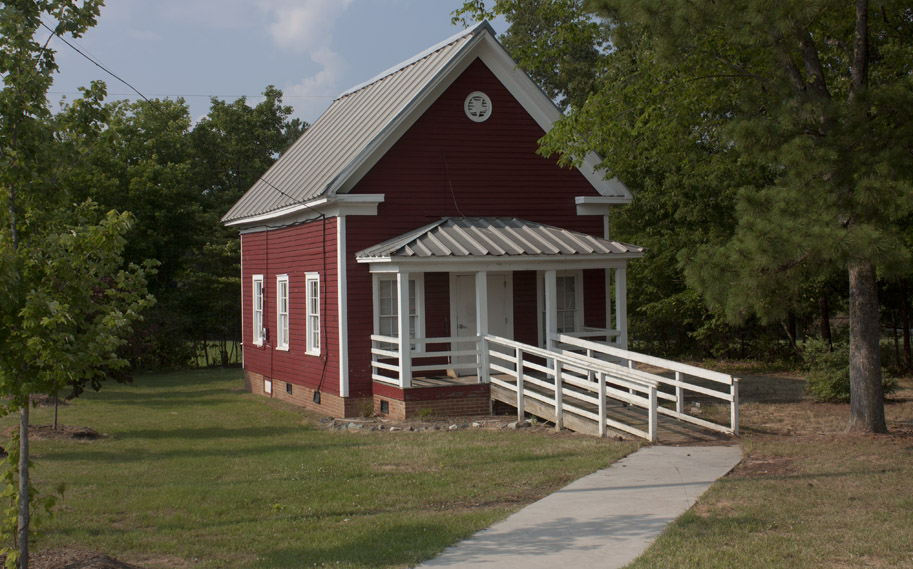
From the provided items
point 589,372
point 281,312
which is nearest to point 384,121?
point 281,312

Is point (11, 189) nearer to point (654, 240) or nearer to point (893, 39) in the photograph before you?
point (893, 39)

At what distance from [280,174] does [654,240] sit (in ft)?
34.6

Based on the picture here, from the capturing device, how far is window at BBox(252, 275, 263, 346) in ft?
71.1

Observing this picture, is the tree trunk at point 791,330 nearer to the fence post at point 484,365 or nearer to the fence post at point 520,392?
the fence post at point 484,365

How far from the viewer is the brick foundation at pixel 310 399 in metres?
16.0

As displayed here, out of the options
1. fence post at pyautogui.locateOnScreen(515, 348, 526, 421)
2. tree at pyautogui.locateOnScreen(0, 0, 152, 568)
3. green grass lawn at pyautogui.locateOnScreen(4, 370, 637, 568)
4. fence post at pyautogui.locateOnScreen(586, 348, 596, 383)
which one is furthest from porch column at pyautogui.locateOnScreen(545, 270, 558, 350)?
tree at pyautogui.locateOnScreen(0, 0, 152, 568)

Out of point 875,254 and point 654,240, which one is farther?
point 654,240

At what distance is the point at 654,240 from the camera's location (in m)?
24.8

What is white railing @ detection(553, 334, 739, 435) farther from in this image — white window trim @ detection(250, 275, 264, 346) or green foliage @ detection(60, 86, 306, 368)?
green foliage @ detection(60, 86, 306, 368)

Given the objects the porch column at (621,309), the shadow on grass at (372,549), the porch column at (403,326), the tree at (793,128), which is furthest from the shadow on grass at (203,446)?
the tree at (793,128)

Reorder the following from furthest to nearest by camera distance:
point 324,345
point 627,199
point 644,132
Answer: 1. point 627,199
2. point 324,345
3. point 644,132

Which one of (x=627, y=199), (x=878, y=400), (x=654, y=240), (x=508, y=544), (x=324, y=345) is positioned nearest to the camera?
(x=508, y=544)

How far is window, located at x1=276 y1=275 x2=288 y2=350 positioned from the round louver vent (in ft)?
19.2

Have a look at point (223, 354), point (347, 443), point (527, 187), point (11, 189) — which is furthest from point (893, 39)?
point (223, 354)
